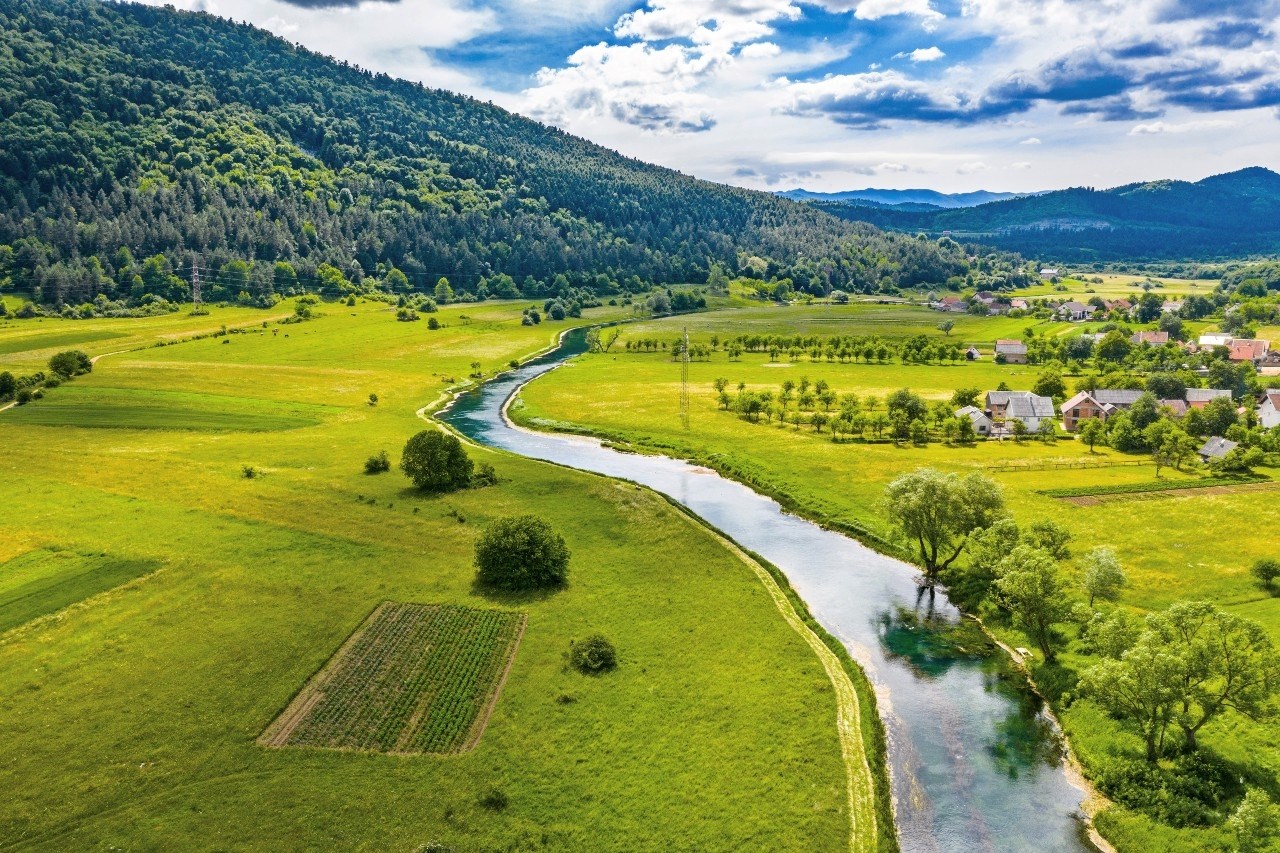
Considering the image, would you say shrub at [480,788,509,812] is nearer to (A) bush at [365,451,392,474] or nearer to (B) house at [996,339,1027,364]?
(A) bush at [365,451,392,474]

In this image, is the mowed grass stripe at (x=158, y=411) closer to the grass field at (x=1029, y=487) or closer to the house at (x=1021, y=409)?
the grass field at (x=1029, y=487)

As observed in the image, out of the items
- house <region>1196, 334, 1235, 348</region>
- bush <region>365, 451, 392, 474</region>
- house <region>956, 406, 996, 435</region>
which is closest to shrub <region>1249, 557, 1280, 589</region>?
house <region>956, 406, 996, 435</region>

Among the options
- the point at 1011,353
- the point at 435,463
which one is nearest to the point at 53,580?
the point at 435,463

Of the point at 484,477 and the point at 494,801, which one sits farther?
the point at 484,477

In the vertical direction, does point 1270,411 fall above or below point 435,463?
below

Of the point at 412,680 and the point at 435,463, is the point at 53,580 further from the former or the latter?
the point at 435,463

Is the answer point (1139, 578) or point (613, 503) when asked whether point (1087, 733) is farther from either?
point (613, 503)
